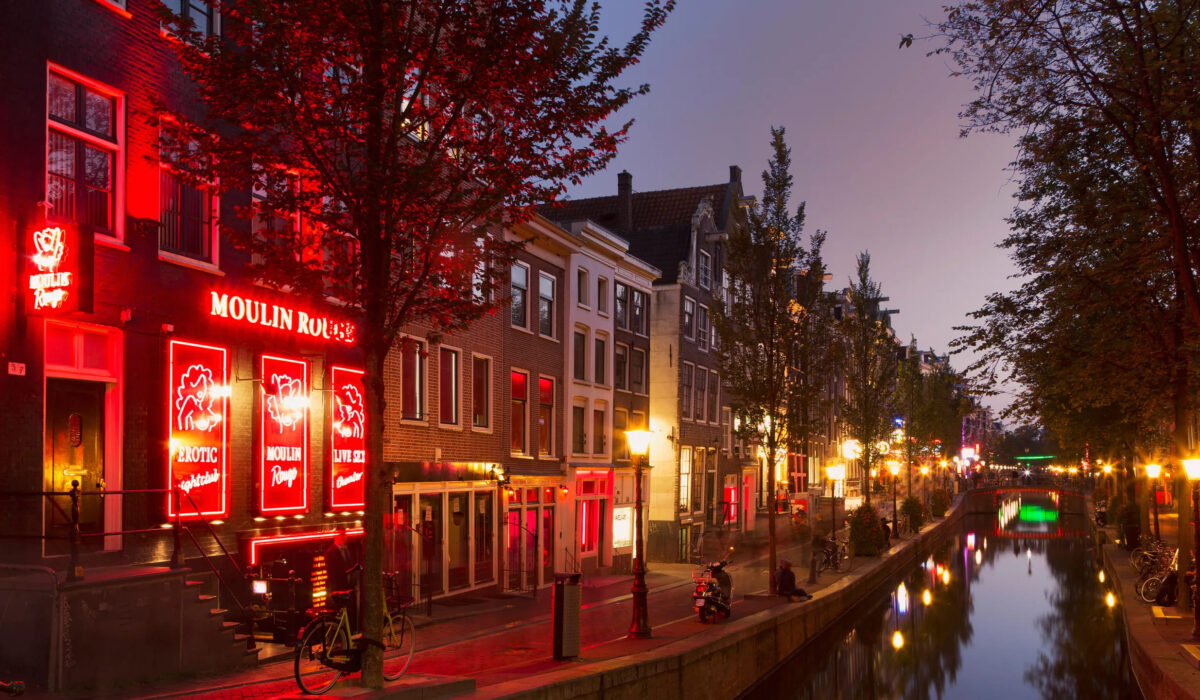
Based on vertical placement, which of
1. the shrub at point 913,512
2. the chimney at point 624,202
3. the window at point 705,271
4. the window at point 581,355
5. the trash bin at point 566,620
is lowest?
the shrub at point 913,512

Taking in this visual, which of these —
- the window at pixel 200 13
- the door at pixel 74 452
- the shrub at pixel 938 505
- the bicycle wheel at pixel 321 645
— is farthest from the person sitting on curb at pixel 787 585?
the shrub at pixel 938 505

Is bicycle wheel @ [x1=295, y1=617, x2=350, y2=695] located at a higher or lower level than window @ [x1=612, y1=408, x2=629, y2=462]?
lower

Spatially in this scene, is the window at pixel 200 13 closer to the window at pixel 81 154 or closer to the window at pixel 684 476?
the window at pixel 81 154

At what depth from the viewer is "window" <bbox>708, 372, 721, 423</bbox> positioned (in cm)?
4666

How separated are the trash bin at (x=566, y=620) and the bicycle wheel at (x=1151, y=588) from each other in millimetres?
16453

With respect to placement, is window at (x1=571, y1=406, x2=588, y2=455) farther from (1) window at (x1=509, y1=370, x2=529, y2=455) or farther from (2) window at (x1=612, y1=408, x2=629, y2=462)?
(1) window at (x1=509, y1=370, x2=529, y2=455)

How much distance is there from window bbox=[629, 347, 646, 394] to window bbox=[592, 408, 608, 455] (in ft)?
9.70

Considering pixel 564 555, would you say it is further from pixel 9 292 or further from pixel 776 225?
pixel 9 292

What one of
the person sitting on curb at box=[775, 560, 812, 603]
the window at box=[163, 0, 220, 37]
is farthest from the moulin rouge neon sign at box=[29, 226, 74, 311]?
the person sitting on curb at box=[775, 560, 812, 603]

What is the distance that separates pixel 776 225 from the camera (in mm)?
29344

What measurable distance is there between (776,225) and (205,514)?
1776 centimetres

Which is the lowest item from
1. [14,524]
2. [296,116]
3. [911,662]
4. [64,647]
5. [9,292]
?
[911,662]

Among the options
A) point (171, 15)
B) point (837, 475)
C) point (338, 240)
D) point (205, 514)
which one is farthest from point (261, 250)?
point (837, 475)

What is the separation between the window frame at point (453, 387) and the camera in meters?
25.5
